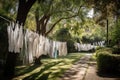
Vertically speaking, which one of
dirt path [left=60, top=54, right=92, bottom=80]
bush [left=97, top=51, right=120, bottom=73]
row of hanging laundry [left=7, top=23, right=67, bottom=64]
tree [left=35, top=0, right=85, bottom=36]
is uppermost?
tree [left=35, top=0, right=85, bottom=36]

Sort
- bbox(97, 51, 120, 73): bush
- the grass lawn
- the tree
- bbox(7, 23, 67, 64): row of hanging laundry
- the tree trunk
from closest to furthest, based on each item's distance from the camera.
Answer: bbox(7, 23, 67, 64): row of hanging laundry < the grass lawn < the tree trunk < bbox(97, 51, 120, 73): bush < the tree

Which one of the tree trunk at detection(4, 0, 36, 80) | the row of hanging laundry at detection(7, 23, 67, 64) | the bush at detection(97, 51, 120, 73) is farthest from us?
the bush at detection(97, 51, 120, 73)

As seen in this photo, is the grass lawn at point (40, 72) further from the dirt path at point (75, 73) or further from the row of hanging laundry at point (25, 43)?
the row of hanging laundry at point (25, 43)

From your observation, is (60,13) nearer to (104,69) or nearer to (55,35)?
(104,69)

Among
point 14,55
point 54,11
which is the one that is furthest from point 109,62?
point 54,11

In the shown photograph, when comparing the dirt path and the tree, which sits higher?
the tree

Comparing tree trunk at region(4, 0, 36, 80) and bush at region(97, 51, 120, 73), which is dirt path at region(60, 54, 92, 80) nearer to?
bush at region(97, 51, 120, 73)

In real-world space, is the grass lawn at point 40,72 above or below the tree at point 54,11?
below

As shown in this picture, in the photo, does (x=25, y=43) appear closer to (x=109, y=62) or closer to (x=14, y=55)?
(x=14, y=55)

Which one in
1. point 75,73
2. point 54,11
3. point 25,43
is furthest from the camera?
point 54,11

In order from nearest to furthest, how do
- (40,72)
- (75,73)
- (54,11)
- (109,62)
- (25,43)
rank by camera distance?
(25,43), (109,62), (75,73), (40,72), (54,11)

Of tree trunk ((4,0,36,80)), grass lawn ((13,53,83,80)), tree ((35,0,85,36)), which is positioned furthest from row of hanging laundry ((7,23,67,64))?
tree ((35,0,85,36))

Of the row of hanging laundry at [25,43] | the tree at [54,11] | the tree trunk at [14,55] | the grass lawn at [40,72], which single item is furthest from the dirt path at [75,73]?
the tree at [54,11]

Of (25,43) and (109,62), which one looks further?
(109,62)
